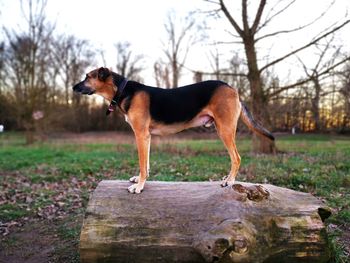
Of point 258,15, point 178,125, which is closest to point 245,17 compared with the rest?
point 258,15

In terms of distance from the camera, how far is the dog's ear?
5.32 metres

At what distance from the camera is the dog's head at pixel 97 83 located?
17.5 ft

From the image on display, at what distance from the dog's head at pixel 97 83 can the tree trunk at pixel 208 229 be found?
160cm

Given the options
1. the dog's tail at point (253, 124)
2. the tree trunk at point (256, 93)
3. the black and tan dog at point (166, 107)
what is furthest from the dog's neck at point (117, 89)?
the tree trunk at point (256, 93)

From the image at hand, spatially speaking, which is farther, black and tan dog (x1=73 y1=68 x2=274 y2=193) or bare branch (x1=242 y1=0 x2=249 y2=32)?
bare branch (x1=242 y1=0 x2=249 y2=32)

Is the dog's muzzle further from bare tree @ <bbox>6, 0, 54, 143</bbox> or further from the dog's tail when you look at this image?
bare tree @ <bbox>6, 0, 54, 143</bbox>

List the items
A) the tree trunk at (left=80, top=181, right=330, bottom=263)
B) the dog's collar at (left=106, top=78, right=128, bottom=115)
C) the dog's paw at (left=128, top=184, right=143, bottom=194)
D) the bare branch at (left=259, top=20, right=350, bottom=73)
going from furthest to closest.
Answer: the bare branch at (left=259, top=20, right=350, bottom=73), the dog's collar at (left=106, top=78, right=128, bottom=115), the dog's paw at (left=128, top=184, right=143, bottom=194), the tree trunk at (left=80, top=181, right=330, bottom=263)

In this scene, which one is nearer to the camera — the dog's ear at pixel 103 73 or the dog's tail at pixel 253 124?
the dog's ear at pixel 103 73

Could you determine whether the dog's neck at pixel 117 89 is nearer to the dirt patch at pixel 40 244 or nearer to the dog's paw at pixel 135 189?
the dog's paw at pixel 135 189

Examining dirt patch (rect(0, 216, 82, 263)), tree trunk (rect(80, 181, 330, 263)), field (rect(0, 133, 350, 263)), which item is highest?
tree trunk (rect(80, 181, 330, 263))

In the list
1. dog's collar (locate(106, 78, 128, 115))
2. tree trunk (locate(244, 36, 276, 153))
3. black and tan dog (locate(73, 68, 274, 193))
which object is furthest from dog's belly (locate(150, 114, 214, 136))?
tree trunk (locate(244, 36, 276, 153))

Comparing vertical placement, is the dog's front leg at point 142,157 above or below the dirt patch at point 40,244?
above

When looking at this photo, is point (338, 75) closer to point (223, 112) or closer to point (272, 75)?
point (272, 75)

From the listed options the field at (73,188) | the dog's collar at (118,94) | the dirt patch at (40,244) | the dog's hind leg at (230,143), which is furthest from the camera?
the field at (73,188)
